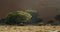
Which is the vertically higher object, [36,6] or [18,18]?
[36,6]

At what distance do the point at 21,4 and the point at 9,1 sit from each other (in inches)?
40.7

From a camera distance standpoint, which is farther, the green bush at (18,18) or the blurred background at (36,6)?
the blurred background at (36,6)

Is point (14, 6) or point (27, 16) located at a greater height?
point (14, 6)

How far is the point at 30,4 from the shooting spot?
50.8 feet

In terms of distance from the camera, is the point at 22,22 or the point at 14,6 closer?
the point at 22,22

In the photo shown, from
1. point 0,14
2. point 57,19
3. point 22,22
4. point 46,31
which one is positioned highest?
point 0,14

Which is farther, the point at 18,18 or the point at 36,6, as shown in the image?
the point at 36,6

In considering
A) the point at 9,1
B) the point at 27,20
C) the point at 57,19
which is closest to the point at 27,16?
the point at 27,20

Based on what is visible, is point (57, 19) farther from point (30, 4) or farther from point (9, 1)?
point (9, 1)

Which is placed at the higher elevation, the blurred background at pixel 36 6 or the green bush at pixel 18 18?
the blurred background at pixel 36 6

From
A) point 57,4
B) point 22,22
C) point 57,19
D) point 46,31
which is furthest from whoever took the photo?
point 57,4

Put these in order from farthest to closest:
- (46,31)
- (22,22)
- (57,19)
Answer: (57,19)
(22,22)
(46,31)

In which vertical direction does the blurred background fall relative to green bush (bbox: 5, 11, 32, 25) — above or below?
above

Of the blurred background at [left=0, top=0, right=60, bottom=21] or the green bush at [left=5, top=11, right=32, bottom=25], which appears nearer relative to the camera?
the green bush at [left=5, top=11, right=32, bottom=25]
